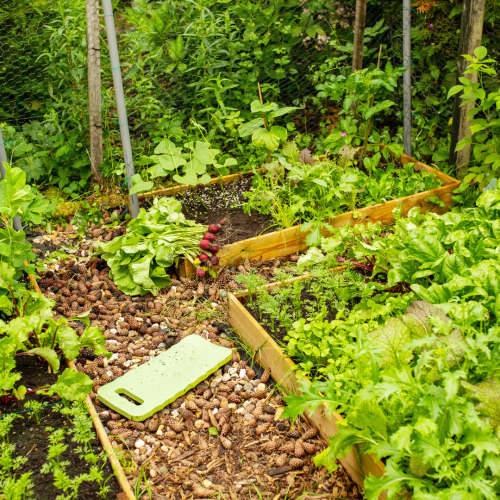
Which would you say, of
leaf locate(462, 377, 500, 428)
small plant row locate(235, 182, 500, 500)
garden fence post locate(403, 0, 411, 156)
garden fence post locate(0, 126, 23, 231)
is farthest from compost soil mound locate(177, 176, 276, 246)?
leaf locate(462, 377, 500, 428)

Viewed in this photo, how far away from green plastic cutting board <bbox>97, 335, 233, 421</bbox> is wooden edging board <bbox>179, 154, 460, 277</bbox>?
76cm

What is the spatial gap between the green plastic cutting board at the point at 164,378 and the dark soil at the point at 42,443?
11.5 inches

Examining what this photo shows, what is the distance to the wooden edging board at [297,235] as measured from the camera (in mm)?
3438

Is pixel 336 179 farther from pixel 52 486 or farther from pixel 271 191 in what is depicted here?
pixel 52 486

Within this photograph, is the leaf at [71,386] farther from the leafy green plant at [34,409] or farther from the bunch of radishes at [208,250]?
the bunch of radishes at [208,250]

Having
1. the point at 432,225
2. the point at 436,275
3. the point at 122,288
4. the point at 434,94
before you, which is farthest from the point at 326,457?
the point at 434,94

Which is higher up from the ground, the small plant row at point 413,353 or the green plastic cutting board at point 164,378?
the small plant row at point 413,353

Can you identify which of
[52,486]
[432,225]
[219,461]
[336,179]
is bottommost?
[219,461]

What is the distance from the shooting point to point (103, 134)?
14.3ft

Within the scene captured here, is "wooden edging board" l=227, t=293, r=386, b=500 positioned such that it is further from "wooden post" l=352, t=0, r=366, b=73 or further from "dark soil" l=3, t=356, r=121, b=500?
"wooden post" l=352, t=0, r=366, b=73

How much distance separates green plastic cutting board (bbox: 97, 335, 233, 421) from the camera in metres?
2.45

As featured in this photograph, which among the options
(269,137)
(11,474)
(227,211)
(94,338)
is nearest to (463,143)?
(269,137)

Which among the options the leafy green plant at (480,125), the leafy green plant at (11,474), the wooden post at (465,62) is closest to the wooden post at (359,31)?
the wooden post at (465,62)

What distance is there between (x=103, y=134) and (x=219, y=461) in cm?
310
